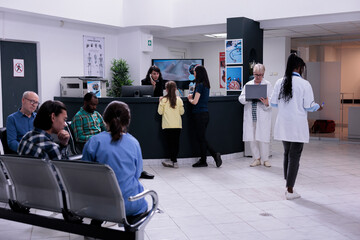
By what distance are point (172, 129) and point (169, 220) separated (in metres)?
2.70

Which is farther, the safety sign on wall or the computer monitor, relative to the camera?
the safety sign on wall

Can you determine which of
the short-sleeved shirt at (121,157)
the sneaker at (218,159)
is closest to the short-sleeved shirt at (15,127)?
the short-sleeved shirt at (121,157)

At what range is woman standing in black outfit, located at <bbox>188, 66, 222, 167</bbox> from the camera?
6.71 metres

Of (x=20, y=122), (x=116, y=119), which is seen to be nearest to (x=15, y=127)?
(x=20, y=122)

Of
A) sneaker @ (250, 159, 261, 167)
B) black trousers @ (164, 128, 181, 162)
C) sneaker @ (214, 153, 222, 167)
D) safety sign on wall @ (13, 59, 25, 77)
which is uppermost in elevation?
safety sign on wall @ (13, 59, 25, 77)

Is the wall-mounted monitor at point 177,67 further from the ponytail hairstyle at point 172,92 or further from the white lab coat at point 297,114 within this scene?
the white lab coat at point 297,114

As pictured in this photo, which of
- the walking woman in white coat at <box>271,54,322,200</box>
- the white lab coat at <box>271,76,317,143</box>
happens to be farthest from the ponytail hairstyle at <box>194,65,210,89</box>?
the white lab coat at <box>271,76,317,143</box>

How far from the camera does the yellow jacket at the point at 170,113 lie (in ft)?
22.1

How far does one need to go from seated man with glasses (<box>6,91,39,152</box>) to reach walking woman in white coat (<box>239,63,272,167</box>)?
11.7ft

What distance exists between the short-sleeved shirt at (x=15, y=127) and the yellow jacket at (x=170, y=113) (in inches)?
99.0

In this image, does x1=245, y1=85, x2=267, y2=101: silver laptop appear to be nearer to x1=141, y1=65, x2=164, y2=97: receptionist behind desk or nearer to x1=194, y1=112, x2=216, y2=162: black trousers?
x1=194, y1=112, x2=216, y2=162: black trousers

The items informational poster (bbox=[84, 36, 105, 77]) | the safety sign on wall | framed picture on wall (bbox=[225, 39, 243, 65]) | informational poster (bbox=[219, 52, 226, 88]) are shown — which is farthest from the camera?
informational poster (bbox=[219, 52, 226, 88])

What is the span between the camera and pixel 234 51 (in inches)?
328

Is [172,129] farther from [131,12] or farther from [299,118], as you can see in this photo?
[131,12]
